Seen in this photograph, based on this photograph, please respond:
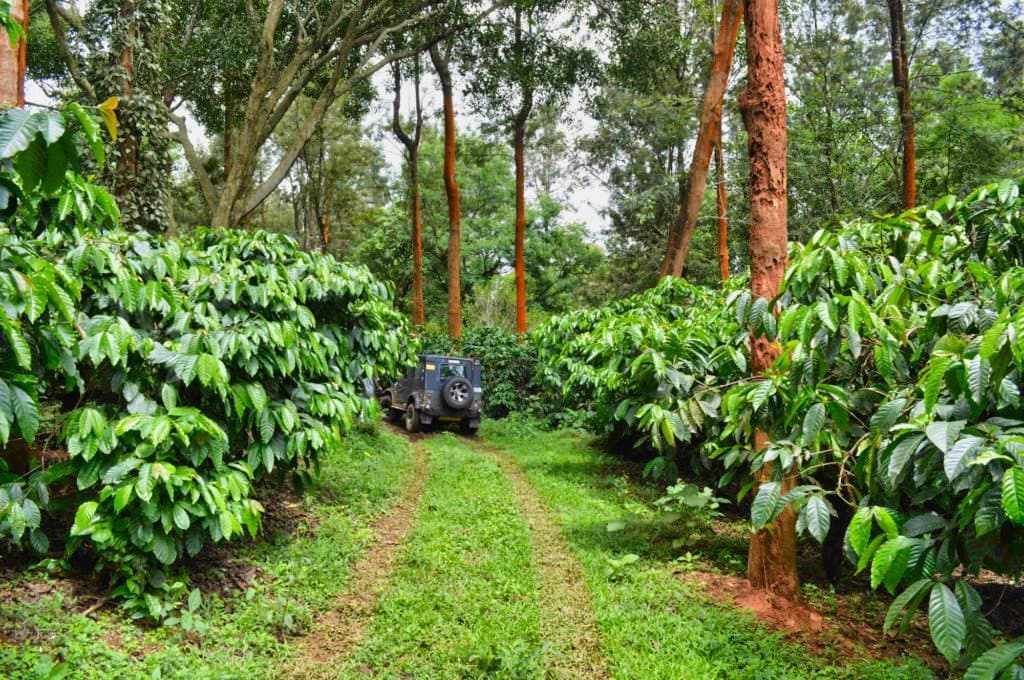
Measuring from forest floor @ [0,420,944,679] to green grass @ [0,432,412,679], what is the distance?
11 mm

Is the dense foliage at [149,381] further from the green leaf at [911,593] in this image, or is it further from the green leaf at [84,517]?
the green leaf at [911,593]

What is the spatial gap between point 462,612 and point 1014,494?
3212 mm

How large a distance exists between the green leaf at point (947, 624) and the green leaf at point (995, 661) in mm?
53

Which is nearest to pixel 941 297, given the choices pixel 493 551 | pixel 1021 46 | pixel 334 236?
→ pixel 493 551

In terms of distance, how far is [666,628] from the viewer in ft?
12.7

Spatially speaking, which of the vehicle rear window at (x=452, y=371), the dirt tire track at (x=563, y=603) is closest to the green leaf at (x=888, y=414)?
the dirt tire track at (x=563, y=603)

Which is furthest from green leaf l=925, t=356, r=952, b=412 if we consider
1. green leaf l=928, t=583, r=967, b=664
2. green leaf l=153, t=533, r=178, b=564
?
green leaf l=153, t=533, r=178, b=564

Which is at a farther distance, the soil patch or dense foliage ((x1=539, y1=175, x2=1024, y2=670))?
the soil patch

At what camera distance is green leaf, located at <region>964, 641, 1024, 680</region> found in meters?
1.71

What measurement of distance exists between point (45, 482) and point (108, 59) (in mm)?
7703

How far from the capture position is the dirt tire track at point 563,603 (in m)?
3.55

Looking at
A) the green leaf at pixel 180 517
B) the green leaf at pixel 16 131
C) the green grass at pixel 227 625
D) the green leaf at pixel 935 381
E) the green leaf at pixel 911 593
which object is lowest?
the green grass at pixel 227 625

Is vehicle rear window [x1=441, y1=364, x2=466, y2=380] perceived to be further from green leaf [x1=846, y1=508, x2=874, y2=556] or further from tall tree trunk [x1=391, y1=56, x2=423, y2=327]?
green leaf [x1=846, y1=508, x2=874, y2=556]

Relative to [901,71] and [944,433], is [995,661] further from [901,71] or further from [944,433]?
[901,71]
